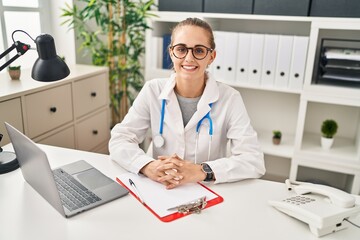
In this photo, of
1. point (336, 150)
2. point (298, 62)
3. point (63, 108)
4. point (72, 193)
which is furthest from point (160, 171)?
point (336, 150)

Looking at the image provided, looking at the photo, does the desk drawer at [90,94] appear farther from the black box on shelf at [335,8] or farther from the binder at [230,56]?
the black box on shelf at [335,8]

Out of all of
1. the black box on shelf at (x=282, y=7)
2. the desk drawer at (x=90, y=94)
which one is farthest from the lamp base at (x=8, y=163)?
the black box on shelf at (x=282, y=7)

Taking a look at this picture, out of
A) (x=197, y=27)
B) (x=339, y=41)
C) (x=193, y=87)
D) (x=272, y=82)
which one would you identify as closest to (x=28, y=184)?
(x=193, y=87)

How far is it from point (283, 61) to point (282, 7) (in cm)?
36

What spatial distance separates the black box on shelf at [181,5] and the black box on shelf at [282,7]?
41 cm

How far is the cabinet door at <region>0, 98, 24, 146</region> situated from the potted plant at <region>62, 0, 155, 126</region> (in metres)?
0.99

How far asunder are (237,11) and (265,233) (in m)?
1.71

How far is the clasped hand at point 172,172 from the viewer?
1.19m

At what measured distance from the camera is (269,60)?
2264 millimetres

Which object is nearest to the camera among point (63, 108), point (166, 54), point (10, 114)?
point (10, 114)

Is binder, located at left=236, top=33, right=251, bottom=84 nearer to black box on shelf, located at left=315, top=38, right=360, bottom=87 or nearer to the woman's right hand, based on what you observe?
black box on shelf, located at left=315, top=38, right=360, bottom=87

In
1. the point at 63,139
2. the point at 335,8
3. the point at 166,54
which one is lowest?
the point at 63,139

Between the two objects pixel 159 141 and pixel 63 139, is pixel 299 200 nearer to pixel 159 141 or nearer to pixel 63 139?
pixel 159 141

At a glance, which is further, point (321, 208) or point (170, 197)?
point (170, 197)
